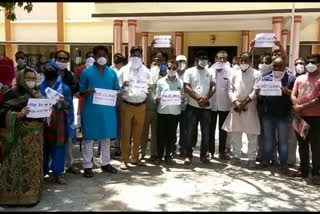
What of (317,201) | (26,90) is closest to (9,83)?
(26,90)

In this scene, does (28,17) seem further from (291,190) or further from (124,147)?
(291,190)

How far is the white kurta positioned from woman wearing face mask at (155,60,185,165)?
93 centimetres

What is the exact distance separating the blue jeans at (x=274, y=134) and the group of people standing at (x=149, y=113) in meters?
0.02

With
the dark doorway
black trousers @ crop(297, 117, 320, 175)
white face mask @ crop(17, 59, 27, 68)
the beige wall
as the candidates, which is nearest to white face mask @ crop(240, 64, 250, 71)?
black trousers @ crop(297, 117, 320, 175)

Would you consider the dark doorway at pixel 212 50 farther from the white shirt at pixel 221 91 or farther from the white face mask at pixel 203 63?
the white face mask at pixel 203 63

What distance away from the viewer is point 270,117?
5.96 metres

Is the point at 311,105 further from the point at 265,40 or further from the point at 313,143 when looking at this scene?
the point at 265,40

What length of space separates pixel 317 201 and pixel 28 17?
66.6 ft

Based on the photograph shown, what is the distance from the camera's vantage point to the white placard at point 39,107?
4.45 meters

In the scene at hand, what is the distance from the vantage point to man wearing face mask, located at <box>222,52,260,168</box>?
19.9ft

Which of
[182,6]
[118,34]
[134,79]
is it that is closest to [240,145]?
[134,79]

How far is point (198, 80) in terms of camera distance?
6.27m

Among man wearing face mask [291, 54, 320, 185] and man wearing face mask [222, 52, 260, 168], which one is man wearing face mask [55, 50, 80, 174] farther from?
man wearing face mask [291, 54, 320, 185]

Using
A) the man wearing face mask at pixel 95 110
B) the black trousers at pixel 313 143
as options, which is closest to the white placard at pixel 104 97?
the man wearing face mask at pixel 95 110
